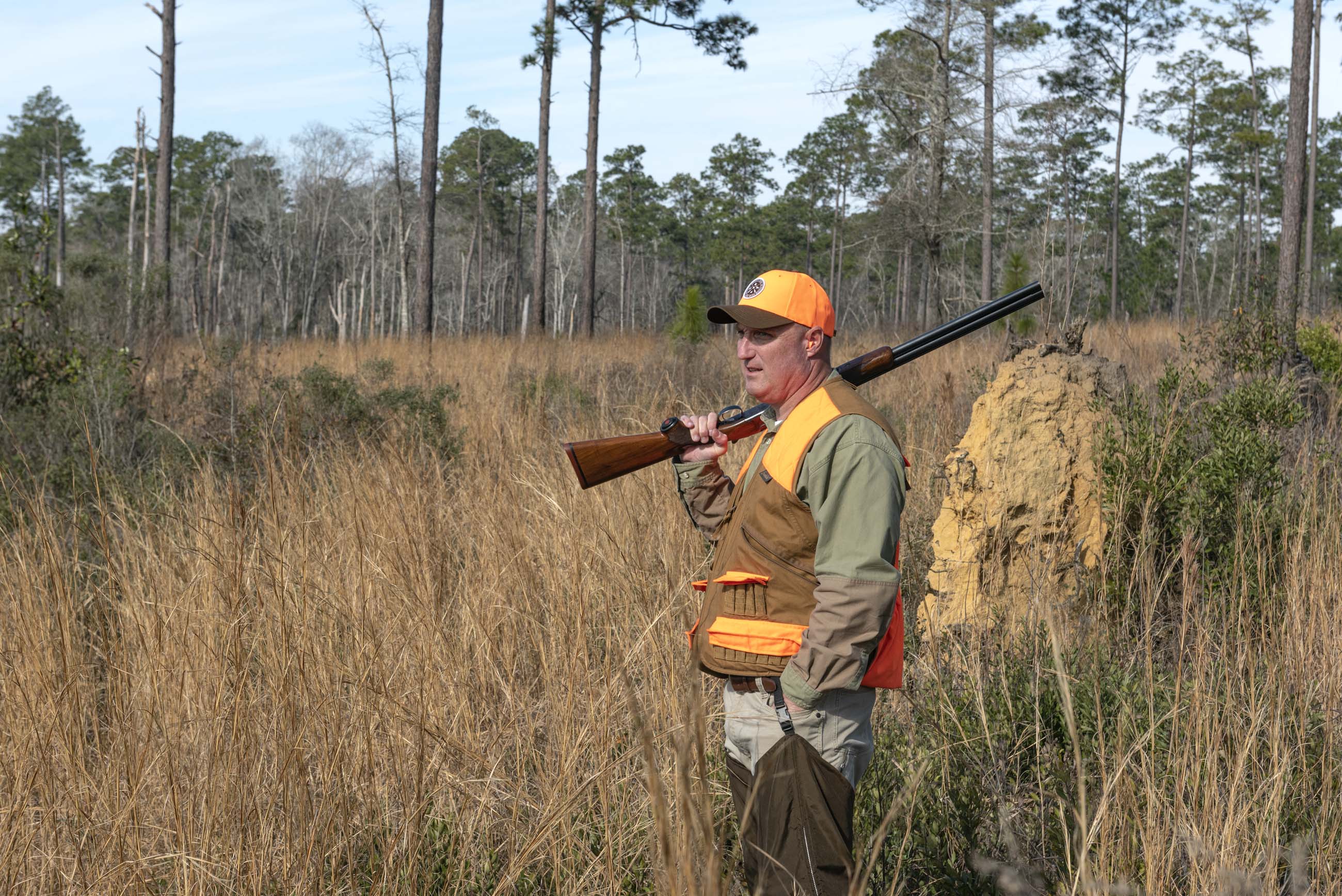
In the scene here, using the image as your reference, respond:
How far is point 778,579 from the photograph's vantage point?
211 centimetres

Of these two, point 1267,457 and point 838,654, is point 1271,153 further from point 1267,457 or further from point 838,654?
point 838,654

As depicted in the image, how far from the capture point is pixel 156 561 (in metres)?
3.71

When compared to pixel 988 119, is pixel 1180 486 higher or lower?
lower

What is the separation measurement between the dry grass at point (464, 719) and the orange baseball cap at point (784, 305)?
886 millimetres

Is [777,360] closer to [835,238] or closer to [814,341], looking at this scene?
[814,341]

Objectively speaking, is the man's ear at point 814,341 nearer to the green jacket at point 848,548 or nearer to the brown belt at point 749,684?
the green jacket at point 848,548

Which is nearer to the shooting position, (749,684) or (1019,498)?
(749,684)

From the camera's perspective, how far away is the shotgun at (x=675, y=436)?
2.59 m

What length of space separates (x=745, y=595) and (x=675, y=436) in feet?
2.25

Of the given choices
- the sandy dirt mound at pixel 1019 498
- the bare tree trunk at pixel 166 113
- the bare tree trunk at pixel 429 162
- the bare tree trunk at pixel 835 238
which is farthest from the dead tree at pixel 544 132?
the bare tree trunk at pixel 835 238

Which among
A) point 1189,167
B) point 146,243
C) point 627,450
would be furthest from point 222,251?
point 627,450

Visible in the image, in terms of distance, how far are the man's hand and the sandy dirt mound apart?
1.97m

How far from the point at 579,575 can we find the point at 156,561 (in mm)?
1746

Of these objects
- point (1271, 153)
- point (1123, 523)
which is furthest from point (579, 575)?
point (1271, 153)
